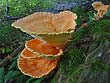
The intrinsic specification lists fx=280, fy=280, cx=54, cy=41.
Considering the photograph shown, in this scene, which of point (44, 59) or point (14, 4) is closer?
point (44, 59)

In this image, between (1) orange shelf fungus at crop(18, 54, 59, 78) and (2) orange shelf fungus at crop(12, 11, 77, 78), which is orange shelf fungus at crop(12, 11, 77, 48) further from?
(1) orange shelf fungus at crop(18, 54, 59, 78)

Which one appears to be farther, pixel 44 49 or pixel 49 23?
pixel 49 23

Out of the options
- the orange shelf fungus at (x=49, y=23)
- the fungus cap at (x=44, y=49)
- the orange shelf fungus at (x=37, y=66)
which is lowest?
the orange shelf fungus at (x=37, y=66)

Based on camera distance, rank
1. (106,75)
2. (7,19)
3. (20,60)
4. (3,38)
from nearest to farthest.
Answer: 1. (106,75)
2. (20,60)
3. (3,38)
4. (7,19)

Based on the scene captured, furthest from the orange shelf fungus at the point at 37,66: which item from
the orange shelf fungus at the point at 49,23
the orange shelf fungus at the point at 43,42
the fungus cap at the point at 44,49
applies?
the orange shelf fungus at the point at 49,23

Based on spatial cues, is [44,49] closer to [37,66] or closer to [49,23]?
[37,66]

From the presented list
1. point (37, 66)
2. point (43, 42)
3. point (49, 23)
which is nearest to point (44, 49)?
point (43, 42)

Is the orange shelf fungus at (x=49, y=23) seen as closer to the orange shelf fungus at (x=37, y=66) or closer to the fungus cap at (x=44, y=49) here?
the fungus cap at (x=44, y=49)

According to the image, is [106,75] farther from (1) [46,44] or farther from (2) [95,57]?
(1) [46,44]

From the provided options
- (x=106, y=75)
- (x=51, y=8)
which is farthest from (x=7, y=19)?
(x=106, y=75)
